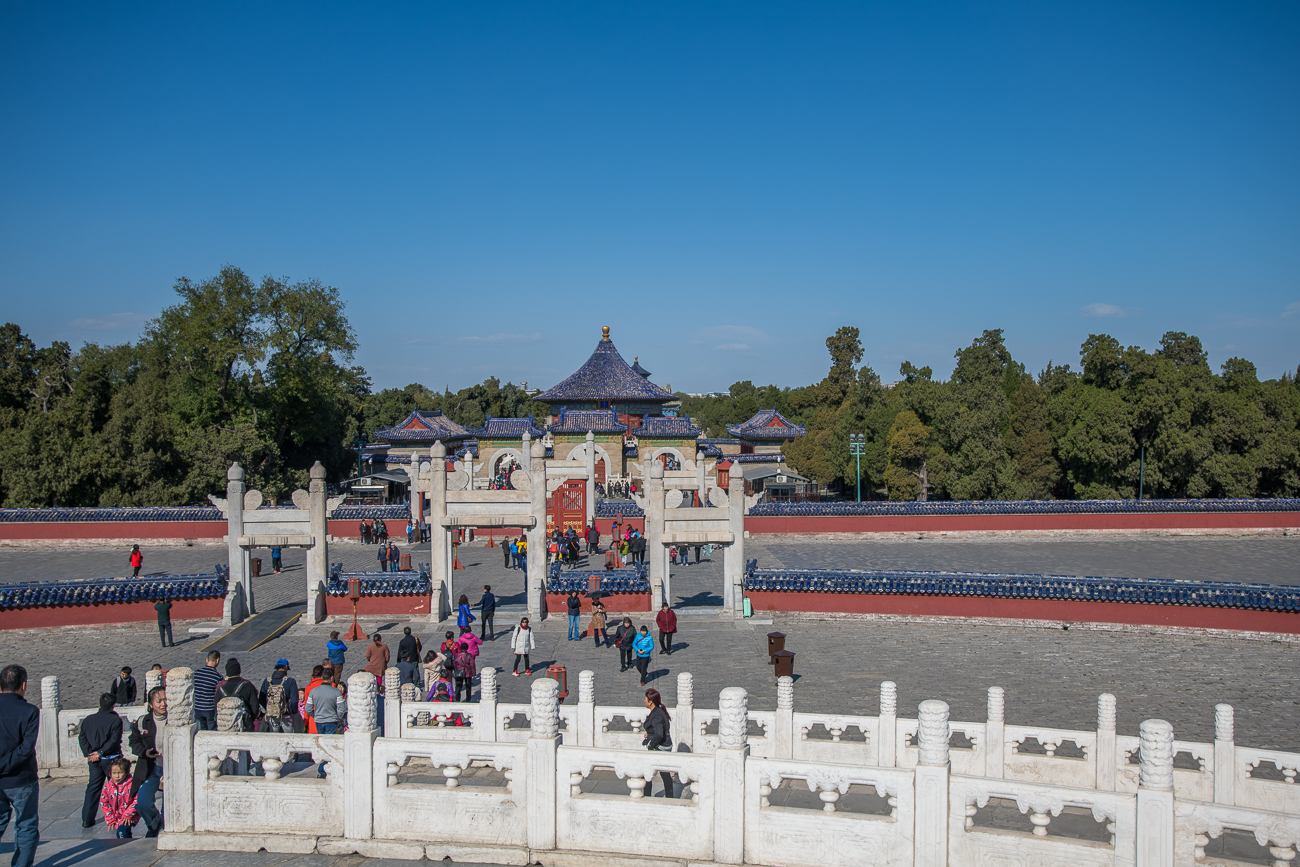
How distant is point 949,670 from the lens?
1475cm

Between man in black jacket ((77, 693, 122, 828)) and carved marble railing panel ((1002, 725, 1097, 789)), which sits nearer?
man in black jacket ((77, 693, 122, 828))

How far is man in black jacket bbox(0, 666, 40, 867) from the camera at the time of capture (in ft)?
20.1

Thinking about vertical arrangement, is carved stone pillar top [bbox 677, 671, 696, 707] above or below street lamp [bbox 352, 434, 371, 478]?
below

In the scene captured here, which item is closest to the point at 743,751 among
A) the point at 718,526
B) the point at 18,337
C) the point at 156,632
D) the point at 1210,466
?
the point at 718,526

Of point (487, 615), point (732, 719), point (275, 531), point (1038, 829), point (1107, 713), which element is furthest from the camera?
point (275, 531)

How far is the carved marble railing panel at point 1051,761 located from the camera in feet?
28.2

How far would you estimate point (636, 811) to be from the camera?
6.52 meters

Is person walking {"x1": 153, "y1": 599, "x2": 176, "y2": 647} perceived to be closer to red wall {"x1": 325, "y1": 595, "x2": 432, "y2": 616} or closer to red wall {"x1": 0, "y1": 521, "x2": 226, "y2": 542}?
red wall {"x1": 325, "y1": 595, "x2": 432, "y2": 616}

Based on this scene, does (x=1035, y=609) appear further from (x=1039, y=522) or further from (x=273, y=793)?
(x=273, y=793)

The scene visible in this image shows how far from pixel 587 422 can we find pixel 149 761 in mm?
37025

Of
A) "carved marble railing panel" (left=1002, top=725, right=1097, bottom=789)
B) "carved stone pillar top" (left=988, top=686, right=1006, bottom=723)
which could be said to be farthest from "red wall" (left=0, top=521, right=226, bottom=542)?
"carved marble railing panel" (left=1002, top=725, right=1097, bottom=789)

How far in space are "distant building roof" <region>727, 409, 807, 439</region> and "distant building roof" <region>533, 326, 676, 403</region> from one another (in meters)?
9.81

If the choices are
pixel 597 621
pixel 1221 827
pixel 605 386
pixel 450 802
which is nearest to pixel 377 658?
pixel 597 621

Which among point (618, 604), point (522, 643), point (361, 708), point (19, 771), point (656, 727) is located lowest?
point (618, 604)
